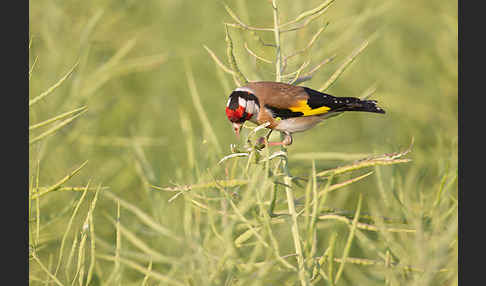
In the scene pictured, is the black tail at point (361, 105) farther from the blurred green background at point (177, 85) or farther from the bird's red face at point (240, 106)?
the blurred green background at point (177, 85)

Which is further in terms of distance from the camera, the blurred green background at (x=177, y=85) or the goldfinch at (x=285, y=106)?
the blurred green background at (x=177, y=85)

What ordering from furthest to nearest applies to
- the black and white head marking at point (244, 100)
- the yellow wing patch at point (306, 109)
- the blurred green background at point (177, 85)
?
the blurred green background at point (177, 85) < the yellow wing patch at point (306, 109) < the black and white head marking at point (244, 100)

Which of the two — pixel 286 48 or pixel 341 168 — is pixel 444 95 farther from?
pixel 341 168

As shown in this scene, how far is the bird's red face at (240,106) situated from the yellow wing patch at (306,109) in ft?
0.60

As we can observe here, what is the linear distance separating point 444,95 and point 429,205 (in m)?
1.91

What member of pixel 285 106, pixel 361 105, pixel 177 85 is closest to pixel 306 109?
pixel 285 106

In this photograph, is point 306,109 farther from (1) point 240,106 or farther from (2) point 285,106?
(1) point 240,106

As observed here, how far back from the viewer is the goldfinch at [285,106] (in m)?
2.01

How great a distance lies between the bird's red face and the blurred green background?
1.80 ft

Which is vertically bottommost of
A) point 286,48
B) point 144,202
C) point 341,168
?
point 144,202

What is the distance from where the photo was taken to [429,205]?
2.21 m

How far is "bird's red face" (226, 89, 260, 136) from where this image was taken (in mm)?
1989

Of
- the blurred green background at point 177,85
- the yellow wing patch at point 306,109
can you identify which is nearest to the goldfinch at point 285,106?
the yellow wing patch at point 306,109

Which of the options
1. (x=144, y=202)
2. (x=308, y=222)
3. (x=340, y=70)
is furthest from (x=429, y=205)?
(x=144, y=202)
